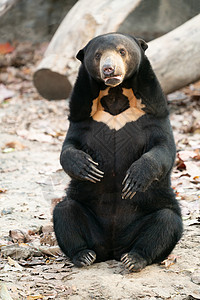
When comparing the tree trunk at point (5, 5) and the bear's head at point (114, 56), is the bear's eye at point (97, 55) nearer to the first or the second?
the bear's head at point (114, 56)

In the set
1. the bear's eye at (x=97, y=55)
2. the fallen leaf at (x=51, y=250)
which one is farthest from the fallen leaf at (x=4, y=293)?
the bear's eye at (x=97, y=55)

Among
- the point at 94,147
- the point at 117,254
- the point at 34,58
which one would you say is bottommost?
the point at 34,58

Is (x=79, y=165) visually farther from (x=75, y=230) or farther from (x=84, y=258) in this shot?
(x=84, y=258)

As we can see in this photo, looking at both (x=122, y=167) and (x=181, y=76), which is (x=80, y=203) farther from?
(x=181, y=76)

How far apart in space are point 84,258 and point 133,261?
0.35 metres

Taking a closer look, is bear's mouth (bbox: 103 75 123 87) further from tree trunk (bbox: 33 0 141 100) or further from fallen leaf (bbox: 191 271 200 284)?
tree trunk (bbox: 33 0 141 100)

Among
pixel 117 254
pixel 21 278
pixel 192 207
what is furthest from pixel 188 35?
pixel 21 278

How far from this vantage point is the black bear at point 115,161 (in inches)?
148

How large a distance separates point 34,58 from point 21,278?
Result: 26.1ft

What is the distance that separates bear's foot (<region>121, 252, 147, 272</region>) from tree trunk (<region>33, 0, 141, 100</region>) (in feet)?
14.5

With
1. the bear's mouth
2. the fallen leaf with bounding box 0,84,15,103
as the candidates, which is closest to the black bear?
the bear's mouth

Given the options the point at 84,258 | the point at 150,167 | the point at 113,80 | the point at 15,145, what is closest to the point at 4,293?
the point at 84,258

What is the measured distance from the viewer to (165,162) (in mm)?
3732

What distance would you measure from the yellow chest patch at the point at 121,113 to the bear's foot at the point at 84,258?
89 centimetres
